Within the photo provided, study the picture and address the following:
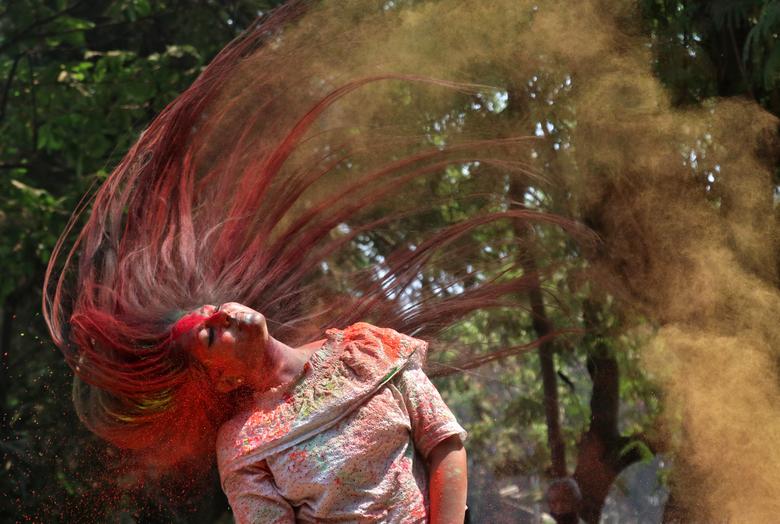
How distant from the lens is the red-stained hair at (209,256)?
3.34m

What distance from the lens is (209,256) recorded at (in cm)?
363

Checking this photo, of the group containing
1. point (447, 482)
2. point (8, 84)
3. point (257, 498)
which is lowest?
point (8, 84)

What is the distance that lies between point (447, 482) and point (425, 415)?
199mm

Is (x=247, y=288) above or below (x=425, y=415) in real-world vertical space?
above

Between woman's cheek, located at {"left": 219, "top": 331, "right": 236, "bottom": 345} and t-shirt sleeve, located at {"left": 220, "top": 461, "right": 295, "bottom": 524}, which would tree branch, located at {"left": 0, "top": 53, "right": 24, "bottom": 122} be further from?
t-shirt sleeve, located at {"left": 220, "top": 461, "right": 295, "bottom": 524}

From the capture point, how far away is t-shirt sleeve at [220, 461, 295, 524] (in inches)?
123

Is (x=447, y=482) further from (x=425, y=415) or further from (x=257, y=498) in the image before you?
(x=257, y=498)

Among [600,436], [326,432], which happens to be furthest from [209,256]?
[600,436]

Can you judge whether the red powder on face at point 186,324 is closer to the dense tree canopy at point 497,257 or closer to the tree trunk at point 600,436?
the dense tree canopy at point 497,257

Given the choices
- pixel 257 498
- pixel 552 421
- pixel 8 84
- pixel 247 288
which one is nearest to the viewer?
pixel 257 498

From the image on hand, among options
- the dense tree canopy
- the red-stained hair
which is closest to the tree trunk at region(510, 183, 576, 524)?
the dense tree canopy

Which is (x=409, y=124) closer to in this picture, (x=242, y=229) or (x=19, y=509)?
(x=242, y=229)

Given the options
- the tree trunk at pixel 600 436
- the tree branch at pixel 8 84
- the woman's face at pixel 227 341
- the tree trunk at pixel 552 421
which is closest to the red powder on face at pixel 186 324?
the woman's face at pixel 227 341

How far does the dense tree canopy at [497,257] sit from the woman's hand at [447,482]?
0.94 meters
